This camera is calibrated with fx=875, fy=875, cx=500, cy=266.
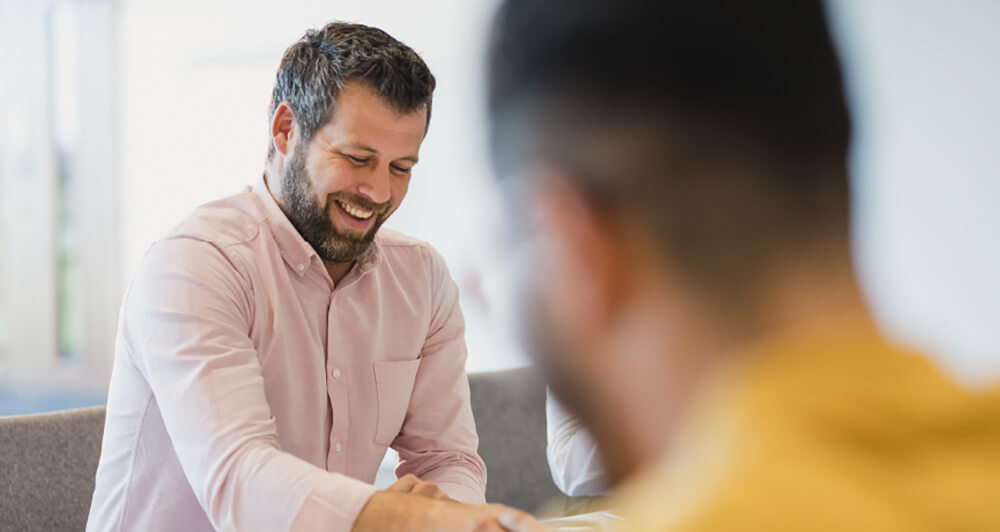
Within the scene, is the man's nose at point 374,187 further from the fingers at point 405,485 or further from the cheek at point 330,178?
the fingers at point 405,485

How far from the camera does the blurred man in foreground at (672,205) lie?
429mm

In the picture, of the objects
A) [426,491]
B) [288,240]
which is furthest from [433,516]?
[288,240]

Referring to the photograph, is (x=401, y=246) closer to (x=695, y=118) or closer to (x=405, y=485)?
(x=405, y=485)

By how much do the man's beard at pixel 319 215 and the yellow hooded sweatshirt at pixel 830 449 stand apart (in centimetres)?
112

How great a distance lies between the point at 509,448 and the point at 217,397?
87 cm

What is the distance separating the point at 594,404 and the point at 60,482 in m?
1.19

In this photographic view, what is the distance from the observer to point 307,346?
144cm

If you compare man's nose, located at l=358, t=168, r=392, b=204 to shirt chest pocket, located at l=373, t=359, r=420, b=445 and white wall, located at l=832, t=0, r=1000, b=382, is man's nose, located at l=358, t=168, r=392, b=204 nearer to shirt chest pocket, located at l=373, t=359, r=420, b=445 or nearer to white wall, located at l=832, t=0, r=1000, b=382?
shirt chest pocket, located at l=373, t=359, r=420, b=445

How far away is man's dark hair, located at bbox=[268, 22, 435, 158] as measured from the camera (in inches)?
56.7

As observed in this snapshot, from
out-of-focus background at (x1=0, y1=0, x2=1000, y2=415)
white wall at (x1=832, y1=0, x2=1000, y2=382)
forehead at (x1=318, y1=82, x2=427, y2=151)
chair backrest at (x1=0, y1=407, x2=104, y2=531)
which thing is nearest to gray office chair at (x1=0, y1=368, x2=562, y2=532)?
chair backrest at (x1=0, y1=407, x2=104, y2=531)

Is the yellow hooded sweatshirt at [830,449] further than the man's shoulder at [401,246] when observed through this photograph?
No

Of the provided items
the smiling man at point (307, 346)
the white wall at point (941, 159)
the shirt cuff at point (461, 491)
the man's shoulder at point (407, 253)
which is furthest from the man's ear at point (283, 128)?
the white wall at point (941, 159)

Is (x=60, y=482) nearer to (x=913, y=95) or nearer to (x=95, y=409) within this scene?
(x=95, y=409)

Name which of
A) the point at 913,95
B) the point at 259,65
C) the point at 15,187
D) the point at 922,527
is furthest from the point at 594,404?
the point at 15,187
